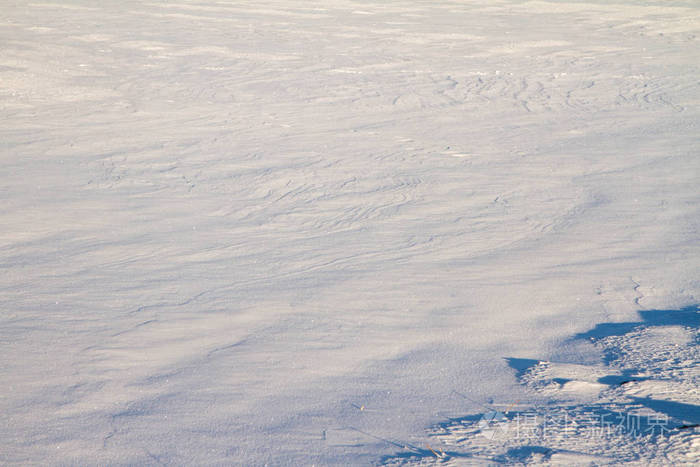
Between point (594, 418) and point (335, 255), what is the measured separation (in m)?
3.36

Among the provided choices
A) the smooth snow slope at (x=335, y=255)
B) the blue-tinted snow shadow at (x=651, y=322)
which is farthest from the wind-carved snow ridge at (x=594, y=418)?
the blue-tinted snow shadow at (x=651, y=322)

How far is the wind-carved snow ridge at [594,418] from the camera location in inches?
132

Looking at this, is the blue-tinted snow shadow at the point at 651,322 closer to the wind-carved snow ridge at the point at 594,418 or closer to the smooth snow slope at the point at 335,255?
the smooth snow slope at the point at 335,255

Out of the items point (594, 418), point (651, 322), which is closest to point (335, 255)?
point (651, 322)

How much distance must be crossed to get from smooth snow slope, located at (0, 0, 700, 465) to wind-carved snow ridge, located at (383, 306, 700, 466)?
0.07ft

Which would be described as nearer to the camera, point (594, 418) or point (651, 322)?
point (594, 418)

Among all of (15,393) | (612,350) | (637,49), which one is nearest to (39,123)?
(15,393)

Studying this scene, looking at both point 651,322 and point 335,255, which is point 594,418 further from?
point 335,255

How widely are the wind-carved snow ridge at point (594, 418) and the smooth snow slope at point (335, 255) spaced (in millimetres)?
20

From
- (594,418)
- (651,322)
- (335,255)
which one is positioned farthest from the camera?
(335,255)

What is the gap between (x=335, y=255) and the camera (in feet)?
21.8

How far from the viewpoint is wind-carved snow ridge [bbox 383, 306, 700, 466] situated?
335cm

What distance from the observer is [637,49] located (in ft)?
57.4

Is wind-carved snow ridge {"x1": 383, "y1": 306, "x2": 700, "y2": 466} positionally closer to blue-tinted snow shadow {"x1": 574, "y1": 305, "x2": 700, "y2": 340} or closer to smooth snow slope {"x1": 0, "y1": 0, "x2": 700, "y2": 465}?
smooth snow slope {"x1": 0, "y1": 0, "x2": 700, "y2": 465}
